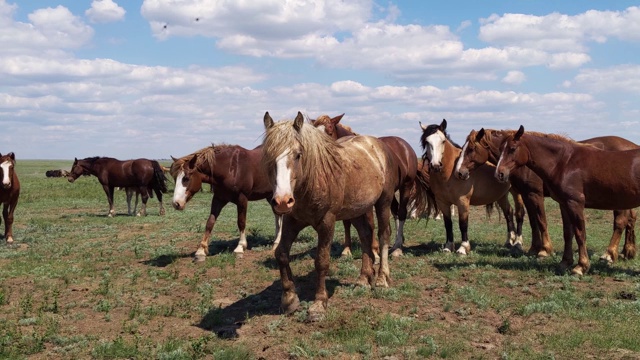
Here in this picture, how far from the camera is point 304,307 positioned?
23.9 ft

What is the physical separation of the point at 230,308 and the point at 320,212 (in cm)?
233

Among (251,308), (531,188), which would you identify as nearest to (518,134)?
(531,188)

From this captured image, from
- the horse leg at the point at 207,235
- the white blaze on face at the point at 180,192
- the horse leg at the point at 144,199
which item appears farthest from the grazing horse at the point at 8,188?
the horse leg at the point at 144,199

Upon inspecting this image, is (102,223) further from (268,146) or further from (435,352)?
(435,352)

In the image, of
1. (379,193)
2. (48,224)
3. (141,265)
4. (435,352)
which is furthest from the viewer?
(48,224)

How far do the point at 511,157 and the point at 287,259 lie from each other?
16.8ft

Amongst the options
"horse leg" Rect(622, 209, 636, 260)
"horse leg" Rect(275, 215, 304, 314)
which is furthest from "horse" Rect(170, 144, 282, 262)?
"horse leg" Rect(622, 209, 636, 260)

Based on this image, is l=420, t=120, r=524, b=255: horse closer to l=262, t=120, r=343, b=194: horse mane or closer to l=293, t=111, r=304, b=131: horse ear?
l=262, t=120, r=343, b=194: horse mane

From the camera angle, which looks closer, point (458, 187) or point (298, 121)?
point (298, 121)

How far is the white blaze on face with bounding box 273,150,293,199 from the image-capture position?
5812 mm

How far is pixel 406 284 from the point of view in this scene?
8570mm

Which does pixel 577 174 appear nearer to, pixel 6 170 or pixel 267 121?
pixel 267 121

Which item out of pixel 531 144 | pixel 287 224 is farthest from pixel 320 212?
pixel 531 144

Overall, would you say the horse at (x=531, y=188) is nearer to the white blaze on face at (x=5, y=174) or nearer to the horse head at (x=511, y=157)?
the horse head at (x=511, y=157)
